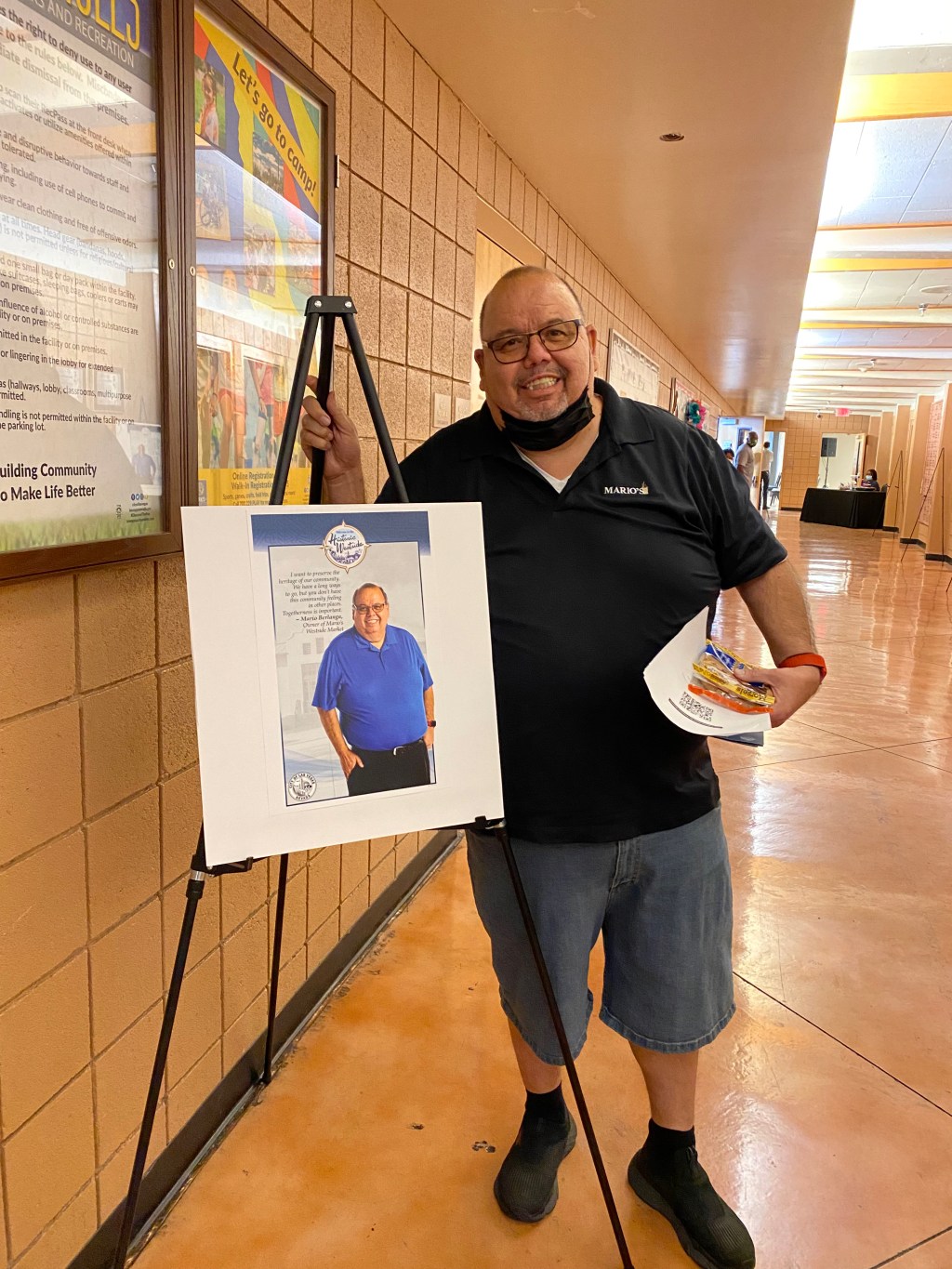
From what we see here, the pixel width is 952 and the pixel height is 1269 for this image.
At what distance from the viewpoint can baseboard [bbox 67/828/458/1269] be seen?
Result: 146 cm

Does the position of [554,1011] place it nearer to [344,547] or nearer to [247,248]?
[344,547]

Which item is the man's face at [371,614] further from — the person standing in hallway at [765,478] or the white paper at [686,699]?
the person standing in hallway at [765,478]

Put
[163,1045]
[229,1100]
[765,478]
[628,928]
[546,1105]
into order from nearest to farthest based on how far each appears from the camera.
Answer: [163,1045]
[628,928]
[546,1105]
[229,1100]
[765,478]

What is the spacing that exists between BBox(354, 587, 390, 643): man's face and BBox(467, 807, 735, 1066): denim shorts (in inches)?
18.1

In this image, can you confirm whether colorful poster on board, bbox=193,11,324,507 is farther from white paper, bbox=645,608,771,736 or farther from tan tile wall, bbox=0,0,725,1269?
white paper, bbox=645,608,771,736

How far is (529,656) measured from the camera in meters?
1.40

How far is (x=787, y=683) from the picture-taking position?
1442 mm

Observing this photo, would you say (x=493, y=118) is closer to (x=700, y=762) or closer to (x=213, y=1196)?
(x=700, y=762)

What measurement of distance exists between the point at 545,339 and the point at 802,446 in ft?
103

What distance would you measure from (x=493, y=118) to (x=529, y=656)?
7.94ft

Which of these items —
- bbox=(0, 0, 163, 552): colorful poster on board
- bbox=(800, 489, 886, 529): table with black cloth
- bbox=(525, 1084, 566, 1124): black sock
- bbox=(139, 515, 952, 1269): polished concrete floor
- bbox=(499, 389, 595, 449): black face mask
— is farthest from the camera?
bbox=(800, 489, 886, 529): table with black cloth

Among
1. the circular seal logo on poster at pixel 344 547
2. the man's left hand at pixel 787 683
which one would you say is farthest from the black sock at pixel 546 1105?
the circular seal logo on poster at pixel 344 547

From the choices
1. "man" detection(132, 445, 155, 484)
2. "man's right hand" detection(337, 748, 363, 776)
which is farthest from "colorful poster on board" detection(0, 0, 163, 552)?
"man's right hand" detection(337, 748, 363, 776)

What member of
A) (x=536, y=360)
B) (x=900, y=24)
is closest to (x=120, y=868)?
(x=536, y=360)
